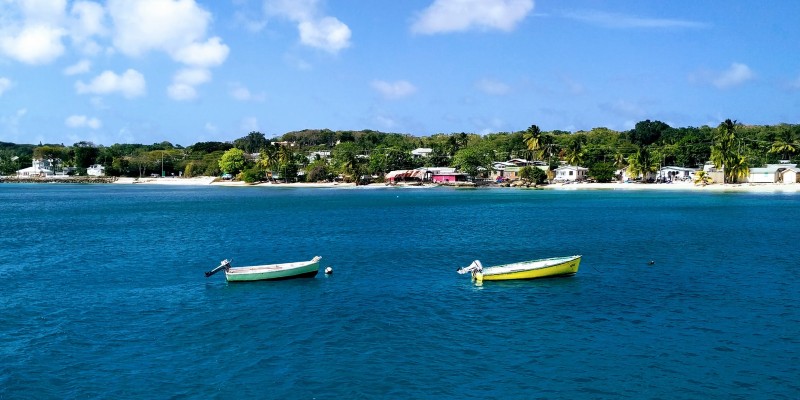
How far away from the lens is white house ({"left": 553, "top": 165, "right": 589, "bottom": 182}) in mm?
153875

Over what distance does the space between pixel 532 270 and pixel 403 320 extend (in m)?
10.8

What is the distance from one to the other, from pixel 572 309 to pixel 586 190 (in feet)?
382

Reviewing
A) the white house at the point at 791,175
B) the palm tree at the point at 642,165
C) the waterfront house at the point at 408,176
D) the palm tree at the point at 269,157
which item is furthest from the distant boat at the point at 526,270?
the palm tree at the point at 269,157

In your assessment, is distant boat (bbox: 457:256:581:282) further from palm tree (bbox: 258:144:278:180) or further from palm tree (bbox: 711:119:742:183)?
palm tree (bbox: 258:144:278:180)

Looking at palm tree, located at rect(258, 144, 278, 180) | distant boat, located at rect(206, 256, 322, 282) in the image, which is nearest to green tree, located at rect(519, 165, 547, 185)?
palm tree, located at rect(258, 144, 278, 180)

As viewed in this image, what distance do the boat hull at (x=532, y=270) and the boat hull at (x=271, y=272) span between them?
9.93 meters

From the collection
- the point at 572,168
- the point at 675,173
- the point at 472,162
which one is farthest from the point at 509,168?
the point at 675,173

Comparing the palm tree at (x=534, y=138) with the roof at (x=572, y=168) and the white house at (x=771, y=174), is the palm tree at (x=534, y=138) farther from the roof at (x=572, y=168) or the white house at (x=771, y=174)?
the white house at (x=771, y=174)

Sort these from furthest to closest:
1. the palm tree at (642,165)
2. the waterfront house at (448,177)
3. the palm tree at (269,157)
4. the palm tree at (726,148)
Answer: the palm tree at (269,157) → the waterfront house at (448,177) → the palm tree at (642,165) → the palm tree at (726,148)

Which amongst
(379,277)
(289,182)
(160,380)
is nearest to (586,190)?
(289,182)

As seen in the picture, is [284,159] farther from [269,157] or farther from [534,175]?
[534,175]

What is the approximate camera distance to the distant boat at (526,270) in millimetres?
34531

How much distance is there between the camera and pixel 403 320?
26969mm

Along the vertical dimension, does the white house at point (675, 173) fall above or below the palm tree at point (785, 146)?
below
